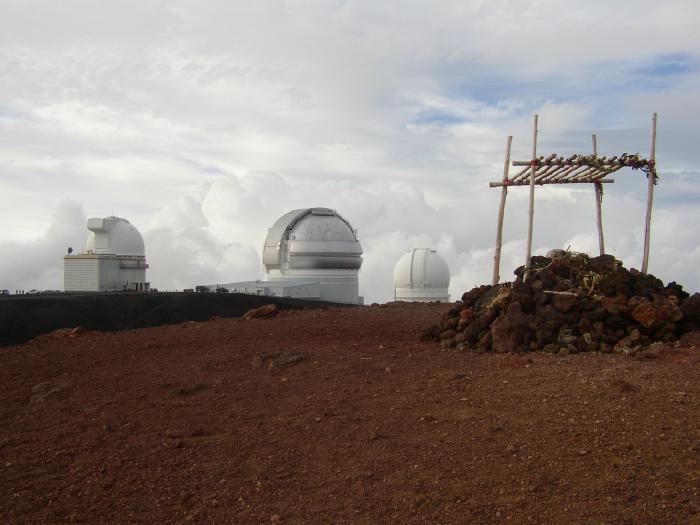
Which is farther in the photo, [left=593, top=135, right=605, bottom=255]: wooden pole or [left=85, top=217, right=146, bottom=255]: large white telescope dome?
[left=85, top=217, right=146, bottom=255]: large white telescope dome

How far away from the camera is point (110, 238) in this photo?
33.2 metres

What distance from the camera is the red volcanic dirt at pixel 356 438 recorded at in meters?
6.03

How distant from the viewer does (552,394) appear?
330 inches

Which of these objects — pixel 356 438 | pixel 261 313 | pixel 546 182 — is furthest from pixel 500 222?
pixel 356 438

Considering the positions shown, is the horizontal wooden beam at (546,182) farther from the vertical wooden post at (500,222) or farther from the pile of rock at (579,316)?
the pile of rock at (579,316)

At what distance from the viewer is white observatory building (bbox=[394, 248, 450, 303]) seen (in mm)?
32594

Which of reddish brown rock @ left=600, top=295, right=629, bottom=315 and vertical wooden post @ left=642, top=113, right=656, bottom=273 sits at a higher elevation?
vertical wooden post @ left=642, top=113, right=656, bottom=273

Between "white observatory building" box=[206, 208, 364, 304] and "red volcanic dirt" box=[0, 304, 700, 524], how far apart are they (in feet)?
71.0

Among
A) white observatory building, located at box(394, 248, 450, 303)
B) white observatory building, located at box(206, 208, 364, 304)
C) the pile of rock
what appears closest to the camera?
the pile of rock

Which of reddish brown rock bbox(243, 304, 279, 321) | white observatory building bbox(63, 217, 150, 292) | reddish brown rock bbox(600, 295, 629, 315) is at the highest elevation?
white observatory building bbox(63, 217, 150, 292)

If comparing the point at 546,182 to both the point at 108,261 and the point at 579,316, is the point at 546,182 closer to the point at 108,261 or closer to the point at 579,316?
the point at 579,316

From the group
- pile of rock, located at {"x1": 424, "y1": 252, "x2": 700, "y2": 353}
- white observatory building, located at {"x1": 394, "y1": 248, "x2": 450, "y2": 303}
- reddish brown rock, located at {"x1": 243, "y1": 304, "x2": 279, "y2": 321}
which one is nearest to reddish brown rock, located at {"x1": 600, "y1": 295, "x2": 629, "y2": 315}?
pile of rock, located at {"x1": 424, "y1": 252, "x2": 700, "y2": 353}

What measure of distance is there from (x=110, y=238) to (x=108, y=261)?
1.02 m

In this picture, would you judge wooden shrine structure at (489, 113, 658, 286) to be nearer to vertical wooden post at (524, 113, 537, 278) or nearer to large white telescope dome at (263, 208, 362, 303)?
vertical wooden post at (524, 113, 537, 278)
